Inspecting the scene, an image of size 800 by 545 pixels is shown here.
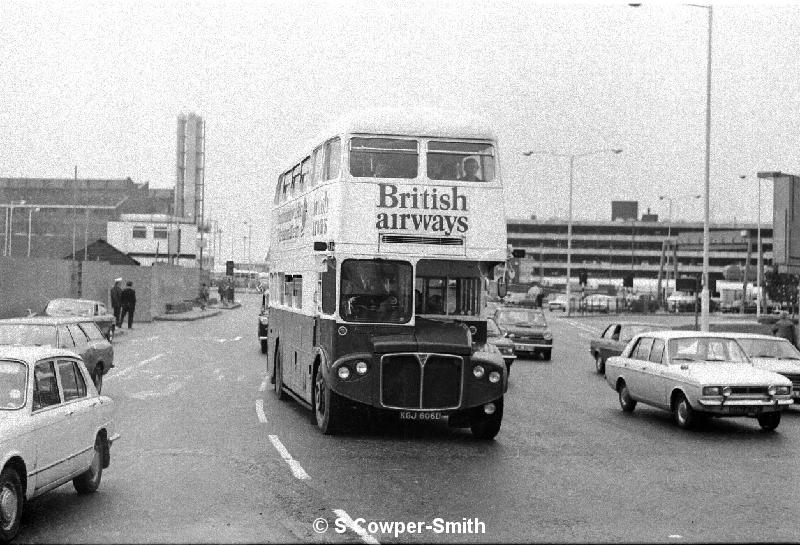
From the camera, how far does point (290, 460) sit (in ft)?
40.2

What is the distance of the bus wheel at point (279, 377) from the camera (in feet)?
65.0

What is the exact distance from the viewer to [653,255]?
170000 millimetres

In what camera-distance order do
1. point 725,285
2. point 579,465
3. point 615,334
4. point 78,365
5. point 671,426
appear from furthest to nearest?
1. point 725,285
2. point 615,334
3. point 671,426
4. point 579,465
5. point 78,365

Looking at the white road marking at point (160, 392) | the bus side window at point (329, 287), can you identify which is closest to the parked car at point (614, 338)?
the white road marking at point (160, 392)

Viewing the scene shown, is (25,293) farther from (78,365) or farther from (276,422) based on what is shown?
(78,365)

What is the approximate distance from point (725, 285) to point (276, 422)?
408 feet

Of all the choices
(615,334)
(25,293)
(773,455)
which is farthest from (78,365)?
(25,293)

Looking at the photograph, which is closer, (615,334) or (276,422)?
(276,422)

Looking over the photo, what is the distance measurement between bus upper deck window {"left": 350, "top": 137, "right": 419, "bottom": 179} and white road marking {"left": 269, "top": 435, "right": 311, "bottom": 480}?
3.74 m

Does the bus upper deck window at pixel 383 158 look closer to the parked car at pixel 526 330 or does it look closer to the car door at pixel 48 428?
the car door at pixel 48 428

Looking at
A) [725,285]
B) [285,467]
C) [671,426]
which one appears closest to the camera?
[285,467]

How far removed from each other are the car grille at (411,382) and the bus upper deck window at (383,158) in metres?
2.56

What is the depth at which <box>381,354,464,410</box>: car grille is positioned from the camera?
14.2 meters

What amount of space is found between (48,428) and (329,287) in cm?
642
